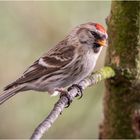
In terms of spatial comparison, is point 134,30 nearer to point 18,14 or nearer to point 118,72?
point 118,72

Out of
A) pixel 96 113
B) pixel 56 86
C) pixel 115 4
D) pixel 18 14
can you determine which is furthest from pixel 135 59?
pixel 18 14

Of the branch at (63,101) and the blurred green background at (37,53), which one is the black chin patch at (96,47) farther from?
the blurred green background at (37,53)

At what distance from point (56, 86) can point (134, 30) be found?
0.66m

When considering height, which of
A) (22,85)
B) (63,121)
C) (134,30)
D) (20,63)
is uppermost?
(134,30)

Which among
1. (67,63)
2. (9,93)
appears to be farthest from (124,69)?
(9,93)

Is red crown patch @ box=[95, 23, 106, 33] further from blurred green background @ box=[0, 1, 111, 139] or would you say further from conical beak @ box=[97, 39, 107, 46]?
blurred green background @ box=[0, 1, 111, 139]

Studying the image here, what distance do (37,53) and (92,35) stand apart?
109cm

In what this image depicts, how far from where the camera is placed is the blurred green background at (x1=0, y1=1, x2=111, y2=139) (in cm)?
418

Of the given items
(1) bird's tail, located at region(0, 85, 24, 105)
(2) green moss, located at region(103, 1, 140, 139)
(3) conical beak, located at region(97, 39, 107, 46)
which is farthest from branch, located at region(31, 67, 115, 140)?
(1) bird's tail, located at region(0, 85, 24, 105)

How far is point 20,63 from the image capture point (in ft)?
14.2

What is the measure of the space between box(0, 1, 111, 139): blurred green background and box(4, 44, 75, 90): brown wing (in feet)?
2.71

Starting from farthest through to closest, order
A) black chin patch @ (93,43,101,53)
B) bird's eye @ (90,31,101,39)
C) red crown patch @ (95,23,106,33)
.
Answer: black chin patch @ (93,43,101,53) < bird's eye @ (90,31,101,39) < red crown patch @ (95,23,106,33)

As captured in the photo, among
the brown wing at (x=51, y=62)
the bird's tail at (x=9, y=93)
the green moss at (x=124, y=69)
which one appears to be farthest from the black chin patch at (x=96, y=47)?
the bird's tail at (x=9, y=93)

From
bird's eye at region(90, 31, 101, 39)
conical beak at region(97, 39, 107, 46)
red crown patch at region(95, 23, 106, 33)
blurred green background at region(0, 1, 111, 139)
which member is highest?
red crown patch at region(95, 23, 106, 33)
